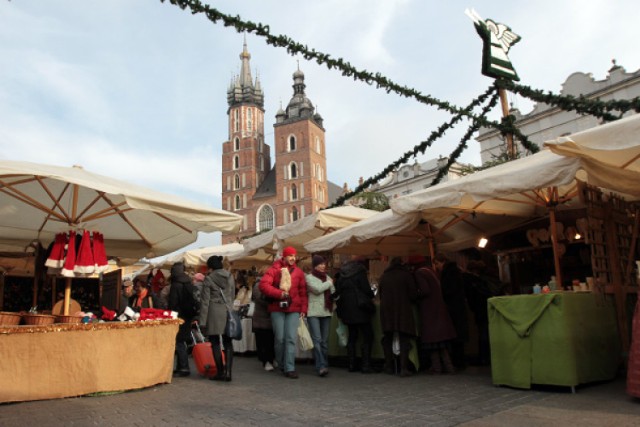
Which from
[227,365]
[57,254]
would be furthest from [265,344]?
[57,254]

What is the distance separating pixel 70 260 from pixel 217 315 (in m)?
1.99

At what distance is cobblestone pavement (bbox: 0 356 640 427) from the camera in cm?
410

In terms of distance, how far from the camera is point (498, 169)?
6.40 metres

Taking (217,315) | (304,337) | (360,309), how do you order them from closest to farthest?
1. (217,315)
2. (304,337)
3. (360,309)

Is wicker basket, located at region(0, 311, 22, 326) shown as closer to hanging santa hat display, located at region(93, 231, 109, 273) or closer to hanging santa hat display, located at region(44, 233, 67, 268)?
hanging santa hat display, located at region(44, 233, 67, 268)

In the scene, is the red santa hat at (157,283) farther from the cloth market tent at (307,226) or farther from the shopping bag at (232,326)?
the shopping bag at (232,326)

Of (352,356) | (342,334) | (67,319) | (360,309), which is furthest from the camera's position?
(342,334)

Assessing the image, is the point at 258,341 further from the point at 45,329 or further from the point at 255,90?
the point at 255,90

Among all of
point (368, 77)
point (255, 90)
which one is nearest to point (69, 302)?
point (368, 77)

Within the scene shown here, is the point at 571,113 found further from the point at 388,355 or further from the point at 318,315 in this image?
the point at 318,315

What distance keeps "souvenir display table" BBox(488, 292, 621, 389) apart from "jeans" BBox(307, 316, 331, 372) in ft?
8.35

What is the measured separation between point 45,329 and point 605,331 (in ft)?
20.2

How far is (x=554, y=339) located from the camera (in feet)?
17.0

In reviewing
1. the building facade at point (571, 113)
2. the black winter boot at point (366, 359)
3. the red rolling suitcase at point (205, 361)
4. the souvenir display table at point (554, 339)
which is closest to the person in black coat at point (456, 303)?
the black winter boot at point (366, 359)
